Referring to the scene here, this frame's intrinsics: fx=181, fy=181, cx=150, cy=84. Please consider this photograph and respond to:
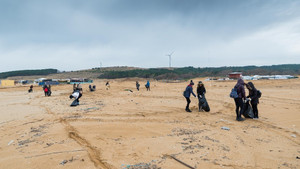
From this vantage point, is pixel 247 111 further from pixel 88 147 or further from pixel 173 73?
pixel 173 73

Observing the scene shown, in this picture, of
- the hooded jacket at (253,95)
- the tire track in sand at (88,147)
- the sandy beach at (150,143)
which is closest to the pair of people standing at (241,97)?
the hooded jacket at (253,95)

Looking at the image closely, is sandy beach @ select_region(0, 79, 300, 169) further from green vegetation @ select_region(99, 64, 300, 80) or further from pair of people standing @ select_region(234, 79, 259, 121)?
green vegetation @ select_region(99, 64, 300, 80)

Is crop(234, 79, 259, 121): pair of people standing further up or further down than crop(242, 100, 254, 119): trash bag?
further up

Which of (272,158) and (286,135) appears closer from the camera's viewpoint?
(272,158)

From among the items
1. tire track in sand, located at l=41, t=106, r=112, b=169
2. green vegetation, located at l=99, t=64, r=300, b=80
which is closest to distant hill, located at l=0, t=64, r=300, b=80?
green vegetation, located at l=99, t=64, r=300, b=80

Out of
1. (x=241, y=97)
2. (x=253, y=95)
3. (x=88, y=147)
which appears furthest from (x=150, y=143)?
(x=253, y=95)

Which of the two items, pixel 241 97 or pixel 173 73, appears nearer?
pixel 241 97

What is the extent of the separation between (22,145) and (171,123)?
4604 mm

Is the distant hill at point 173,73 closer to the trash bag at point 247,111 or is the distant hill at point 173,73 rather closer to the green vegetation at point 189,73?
the green vegetation at point 189,73

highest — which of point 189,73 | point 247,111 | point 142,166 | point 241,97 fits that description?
point 189,73

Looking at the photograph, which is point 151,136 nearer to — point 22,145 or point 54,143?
point 54,143

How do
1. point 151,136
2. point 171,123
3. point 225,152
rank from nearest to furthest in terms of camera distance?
point 225,152
point 151,136
point 171,123

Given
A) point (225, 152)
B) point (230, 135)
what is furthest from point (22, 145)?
point (230, 135)

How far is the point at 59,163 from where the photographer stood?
12.1 feet
